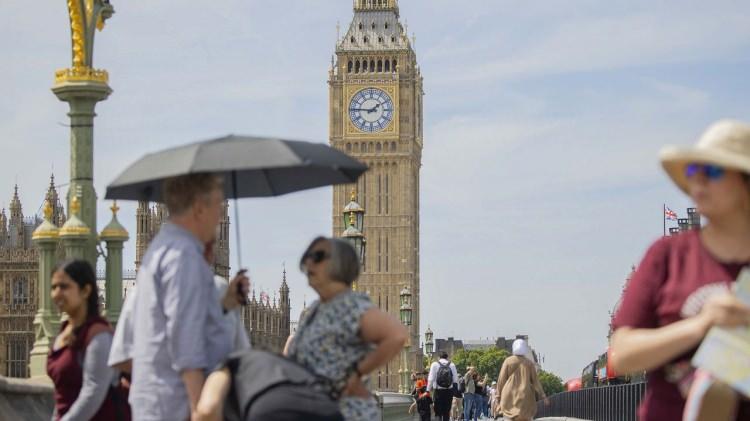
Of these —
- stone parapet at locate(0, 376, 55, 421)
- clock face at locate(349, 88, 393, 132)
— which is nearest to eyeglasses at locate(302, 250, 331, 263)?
stone parapet at locate(0, 376, 55, 421)

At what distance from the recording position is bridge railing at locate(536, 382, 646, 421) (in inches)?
829

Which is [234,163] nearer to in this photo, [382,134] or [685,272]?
[685,272]

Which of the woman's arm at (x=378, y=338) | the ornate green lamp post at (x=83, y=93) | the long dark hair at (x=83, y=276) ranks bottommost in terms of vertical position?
the woman's arm at (x=378, y=338)

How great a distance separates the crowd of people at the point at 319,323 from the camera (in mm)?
4395

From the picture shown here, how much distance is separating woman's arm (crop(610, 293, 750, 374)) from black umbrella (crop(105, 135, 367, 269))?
1.56m

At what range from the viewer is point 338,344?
535cm

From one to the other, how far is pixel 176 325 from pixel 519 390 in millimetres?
10183

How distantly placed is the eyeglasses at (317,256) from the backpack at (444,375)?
1598 centimetres

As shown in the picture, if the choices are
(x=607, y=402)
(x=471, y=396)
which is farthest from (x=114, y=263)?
(x=471, y=396)

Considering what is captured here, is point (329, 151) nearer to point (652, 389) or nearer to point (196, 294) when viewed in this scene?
point (196, 294)

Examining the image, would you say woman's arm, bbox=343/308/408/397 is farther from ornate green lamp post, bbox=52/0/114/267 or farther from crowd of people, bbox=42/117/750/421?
ornate green lamp post, bbox=52/0/114/267

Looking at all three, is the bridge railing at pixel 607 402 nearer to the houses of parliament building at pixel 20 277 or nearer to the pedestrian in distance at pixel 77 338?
the pedestrian in distance at pixel 77 338

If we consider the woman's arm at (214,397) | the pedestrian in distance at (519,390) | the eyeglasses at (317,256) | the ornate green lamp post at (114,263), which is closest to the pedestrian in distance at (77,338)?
the eyeglasses at (317,256)

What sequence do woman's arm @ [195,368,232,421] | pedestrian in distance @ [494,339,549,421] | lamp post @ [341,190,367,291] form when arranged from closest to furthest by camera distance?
1. woman's arm @ [195,368,232,421]
2. pedestrian in distance @ [494,339,549,421]
3. lamp post @ [341,190,367,291]
